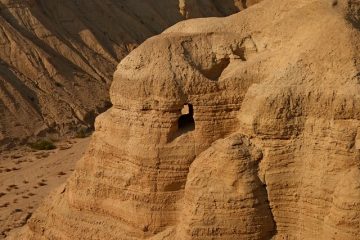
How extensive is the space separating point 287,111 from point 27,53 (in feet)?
107

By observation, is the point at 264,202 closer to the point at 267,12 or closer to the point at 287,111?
the point at 287,111

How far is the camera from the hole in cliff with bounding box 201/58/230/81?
14281 millimetres

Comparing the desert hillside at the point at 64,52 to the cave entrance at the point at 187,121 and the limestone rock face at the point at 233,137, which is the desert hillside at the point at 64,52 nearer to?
the limestone rock face at the point at 233,137

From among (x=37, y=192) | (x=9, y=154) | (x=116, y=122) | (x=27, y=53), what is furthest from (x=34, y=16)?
(x=116, y=122)

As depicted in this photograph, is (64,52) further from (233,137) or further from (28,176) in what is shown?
(233,137)

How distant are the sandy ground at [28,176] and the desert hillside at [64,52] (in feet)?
6.94

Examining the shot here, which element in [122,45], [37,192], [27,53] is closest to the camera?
[37,192]

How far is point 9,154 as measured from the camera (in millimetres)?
35438

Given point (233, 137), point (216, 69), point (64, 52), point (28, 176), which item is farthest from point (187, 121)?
point (64, 52)

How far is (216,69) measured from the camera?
47.2 ft

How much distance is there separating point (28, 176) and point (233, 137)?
19324mm

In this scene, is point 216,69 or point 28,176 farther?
point 28,176

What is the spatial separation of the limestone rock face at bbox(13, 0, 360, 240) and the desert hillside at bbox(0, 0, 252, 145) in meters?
22.9

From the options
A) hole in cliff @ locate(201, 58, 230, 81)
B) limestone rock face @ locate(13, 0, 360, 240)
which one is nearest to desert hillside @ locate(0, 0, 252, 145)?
limestone rock face @ locate(13, 0, 360, 240)
